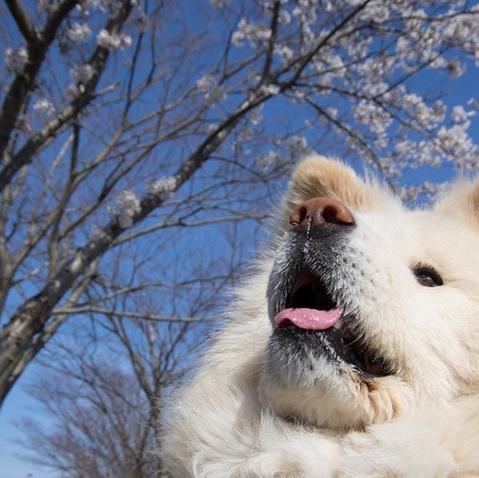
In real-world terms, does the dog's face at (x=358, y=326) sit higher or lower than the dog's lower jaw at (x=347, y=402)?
higher

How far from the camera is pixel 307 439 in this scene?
71.3 inches

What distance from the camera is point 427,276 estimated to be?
208 centimetres

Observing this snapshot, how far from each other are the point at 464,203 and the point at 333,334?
0.98m

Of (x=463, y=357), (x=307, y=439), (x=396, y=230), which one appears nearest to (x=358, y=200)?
(x=396, y=230)

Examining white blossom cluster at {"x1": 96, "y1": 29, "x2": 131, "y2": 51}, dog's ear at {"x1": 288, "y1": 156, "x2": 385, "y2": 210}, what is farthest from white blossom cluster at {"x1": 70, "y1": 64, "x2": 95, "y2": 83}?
dog's ear at {"x1": 288, "y1": 156, "x2": 385, "y2": 210}

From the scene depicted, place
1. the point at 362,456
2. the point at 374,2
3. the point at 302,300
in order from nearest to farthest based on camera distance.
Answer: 1. the point at 362,456
2. the point at 302,300
3. the point at 374,2

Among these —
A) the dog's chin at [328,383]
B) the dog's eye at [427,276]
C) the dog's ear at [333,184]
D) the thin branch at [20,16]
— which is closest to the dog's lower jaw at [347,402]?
the dog's chin at [328,383]

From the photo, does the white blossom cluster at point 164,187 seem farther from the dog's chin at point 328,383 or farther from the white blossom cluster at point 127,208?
the dog's chin at point 328,383

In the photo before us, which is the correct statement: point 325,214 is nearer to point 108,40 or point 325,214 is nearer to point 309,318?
point 309,318

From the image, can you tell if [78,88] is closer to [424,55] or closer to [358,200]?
[358,200]

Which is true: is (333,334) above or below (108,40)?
below

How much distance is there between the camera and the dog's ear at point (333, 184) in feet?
8.55

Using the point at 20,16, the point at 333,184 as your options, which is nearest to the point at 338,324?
the point at 333,184

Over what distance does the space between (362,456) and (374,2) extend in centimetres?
536
